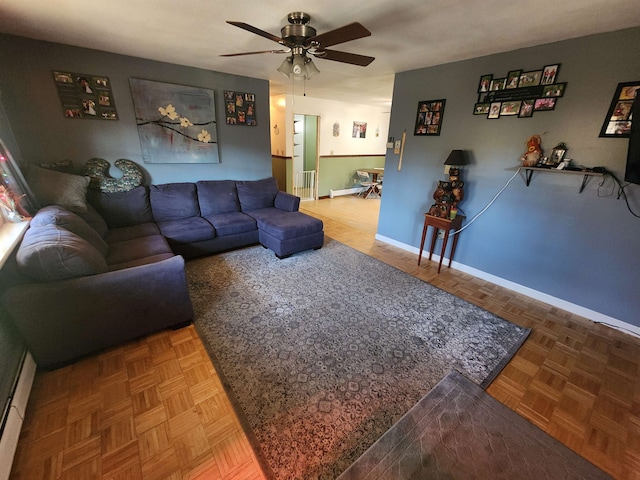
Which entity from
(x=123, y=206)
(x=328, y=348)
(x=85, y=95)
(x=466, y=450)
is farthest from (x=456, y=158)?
(x=85, y=95)

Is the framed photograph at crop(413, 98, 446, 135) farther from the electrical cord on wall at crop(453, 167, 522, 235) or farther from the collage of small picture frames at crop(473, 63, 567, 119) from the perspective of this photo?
the electrical cord on wall at crop(453, 167, 522, 235)

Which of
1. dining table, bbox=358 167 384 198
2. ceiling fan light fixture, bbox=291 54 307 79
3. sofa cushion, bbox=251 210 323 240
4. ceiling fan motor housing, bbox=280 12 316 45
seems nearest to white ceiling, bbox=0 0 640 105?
ceiling fan motor housing, bbox=280 12 316 45

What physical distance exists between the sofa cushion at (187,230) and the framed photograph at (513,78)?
3.40 meters

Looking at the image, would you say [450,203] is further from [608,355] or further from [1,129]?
[1,129]

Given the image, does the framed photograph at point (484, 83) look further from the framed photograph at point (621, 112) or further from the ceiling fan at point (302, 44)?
the ceiling fan at point (302, 44)

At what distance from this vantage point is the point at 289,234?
309 cm

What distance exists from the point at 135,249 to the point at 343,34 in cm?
235

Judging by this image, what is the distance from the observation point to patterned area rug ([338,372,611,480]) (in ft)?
3.31

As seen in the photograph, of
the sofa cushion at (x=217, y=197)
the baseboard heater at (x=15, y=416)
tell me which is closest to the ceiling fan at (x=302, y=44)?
the sofa cushion at (x=217, y=197)

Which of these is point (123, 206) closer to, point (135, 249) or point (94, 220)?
point (94, 220)

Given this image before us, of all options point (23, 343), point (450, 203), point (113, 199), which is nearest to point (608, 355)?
→ point (450, 203)

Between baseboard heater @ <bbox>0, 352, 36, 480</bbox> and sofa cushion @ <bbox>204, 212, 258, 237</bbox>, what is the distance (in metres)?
1.89

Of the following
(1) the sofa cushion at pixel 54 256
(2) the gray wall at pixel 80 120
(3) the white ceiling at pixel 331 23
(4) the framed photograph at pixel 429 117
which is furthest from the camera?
(4) the framed photograph at pixel 429 117

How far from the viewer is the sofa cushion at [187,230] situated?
287 cm
